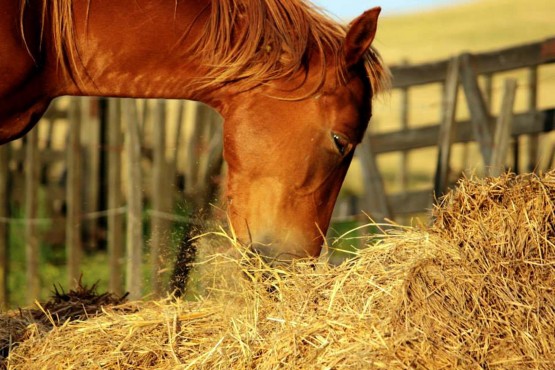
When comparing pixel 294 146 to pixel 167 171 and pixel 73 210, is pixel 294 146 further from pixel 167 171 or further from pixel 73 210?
pixel 167 171

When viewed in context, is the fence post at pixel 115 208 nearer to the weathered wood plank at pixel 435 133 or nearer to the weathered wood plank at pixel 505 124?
the weathered wood plank at pixel 435 133

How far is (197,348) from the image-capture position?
299 centimetres

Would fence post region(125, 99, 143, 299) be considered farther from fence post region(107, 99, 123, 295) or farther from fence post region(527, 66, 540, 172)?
fence post region(527, 66, 540, 172)

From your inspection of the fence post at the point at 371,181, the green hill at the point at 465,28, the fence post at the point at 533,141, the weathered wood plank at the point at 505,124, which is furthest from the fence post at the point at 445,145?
the green hill at the point at 465,28

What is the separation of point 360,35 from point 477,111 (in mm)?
2722

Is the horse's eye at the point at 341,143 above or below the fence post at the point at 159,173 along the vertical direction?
above

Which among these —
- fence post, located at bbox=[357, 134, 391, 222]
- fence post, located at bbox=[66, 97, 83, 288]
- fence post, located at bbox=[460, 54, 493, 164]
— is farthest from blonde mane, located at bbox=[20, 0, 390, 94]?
fence post, located at bbox=[66, 97, 83, 288]

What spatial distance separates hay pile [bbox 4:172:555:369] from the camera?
8.28 feet

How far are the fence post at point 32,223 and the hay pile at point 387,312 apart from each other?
11.9 ft

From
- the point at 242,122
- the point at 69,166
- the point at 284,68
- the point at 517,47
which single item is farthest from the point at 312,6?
the point at 69,166

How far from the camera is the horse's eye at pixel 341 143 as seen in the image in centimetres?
354

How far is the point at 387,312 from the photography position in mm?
2635

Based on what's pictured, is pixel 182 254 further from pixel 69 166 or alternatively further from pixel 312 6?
pixel 69 166

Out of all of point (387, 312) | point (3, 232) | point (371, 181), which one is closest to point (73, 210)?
point (3, 232)
